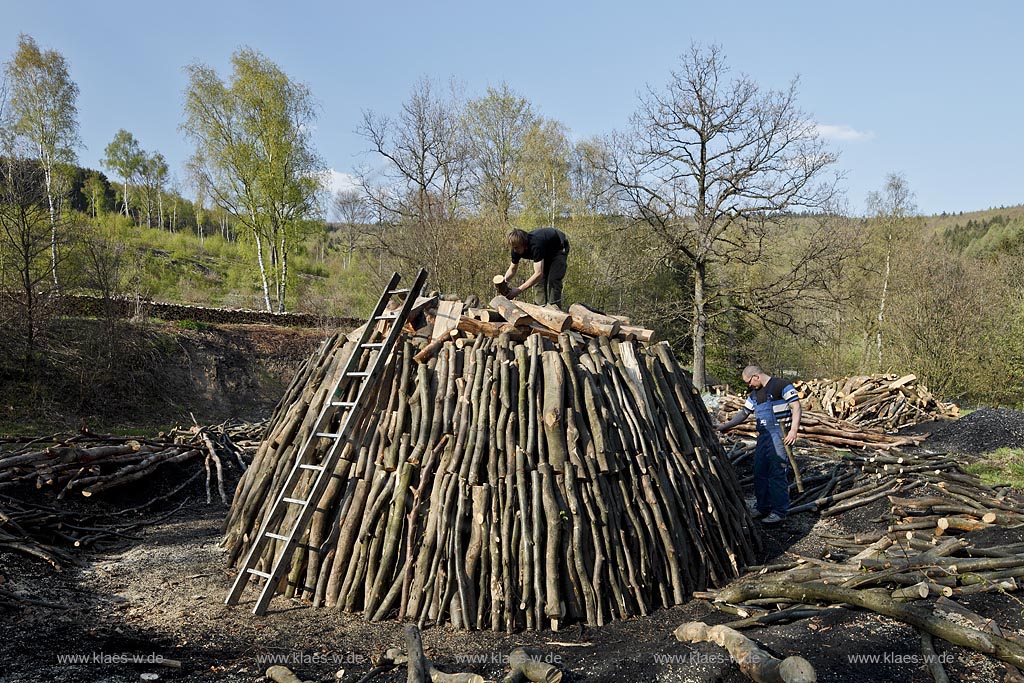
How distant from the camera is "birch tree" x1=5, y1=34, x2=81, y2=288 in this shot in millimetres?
25562

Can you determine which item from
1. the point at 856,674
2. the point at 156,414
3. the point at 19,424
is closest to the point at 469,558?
the point at 856,674

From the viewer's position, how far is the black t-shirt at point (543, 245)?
7680mm

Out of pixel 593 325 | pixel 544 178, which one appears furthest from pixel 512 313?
pixel 544 178

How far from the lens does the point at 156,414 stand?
720 inches

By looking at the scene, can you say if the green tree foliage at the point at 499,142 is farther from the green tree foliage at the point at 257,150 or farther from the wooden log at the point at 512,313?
the wooden log at the point at 512,313

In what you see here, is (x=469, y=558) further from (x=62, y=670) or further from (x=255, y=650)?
(x=62, y=670)

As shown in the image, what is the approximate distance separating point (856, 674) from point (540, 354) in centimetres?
364

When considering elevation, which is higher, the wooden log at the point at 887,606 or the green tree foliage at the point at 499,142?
the green tree foliage at the point at 499,142

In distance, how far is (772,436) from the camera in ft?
25.7

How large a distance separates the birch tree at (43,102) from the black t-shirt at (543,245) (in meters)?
26.4

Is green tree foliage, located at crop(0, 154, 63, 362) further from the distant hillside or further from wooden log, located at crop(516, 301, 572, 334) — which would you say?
the distant hillside

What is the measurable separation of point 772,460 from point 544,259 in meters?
3.90

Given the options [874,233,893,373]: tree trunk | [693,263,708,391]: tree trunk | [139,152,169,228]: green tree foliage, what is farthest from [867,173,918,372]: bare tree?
[139,152,169,228]: green tree foliage

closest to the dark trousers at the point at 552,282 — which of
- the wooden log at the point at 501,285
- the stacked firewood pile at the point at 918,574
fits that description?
the wooden log at the point at 501,285
